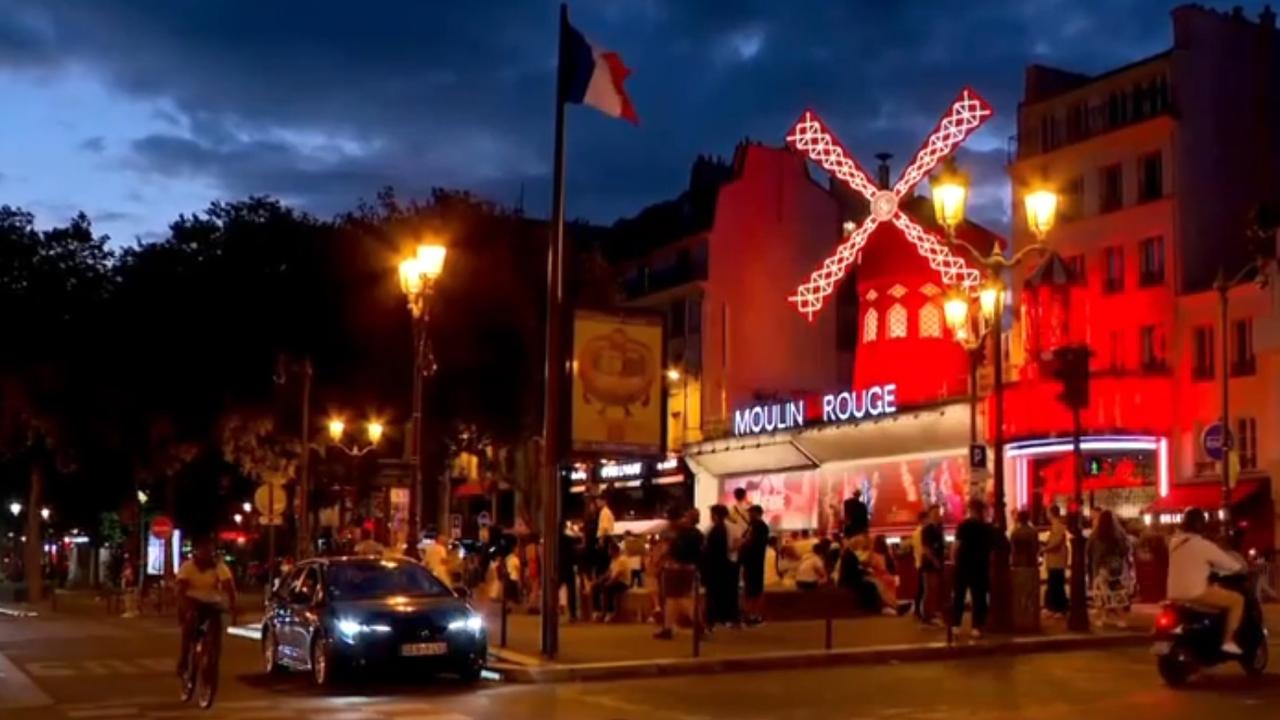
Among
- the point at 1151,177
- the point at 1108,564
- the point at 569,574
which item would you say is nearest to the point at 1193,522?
the point at 1108,564

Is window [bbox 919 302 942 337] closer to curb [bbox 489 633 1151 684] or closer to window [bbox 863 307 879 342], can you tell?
window [bbox 863 307 879 342]

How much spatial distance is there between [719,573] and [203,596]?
9346mm

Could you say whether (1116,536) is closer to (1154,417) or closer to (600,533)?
(600,533)

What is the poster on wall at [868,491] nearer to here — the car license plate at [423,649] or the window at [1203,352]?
the window at [1203,352]

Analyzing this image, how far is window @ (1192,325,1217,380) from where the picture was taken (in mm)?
47312

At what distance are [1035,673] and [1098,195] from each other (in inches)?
1297

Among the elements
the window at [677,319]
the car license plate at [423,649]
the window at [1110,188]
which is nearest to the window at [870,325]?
the window at [1110,188]

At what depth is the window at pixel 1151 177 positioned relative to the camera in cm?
4944

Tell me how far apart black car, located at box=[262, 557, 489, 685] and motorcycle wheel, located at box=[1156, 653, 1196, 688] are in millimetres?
7496

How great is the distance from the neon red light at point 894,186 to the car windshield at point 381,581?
76.0 ft

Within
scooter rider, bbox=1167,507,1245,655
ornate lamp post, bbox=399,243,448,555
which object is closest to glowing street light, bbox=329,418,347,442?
ornate lamp post, bbox=399,243,448,555

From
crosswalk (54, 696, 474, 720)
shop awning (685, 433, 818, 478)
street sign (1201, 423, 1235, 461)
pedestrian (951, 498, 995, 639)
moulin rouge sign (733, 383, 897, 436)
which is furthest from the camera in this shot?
shop awning (685, 433, 818, 478)

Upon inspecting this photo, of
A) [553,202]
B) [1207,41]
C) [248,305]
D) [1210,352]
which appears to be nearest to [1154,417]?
[1210,352]

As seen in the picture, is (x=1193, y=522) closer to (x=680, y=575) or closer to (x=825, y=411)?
(x=680, y=575)
